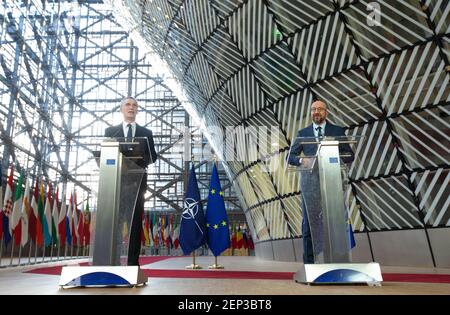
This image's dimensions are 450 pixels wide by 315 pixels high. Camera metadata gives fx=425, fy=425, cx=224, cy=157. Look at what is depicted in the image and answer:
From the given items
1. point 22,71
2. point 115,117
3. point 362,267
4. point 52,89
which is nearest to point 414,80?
point 362,267

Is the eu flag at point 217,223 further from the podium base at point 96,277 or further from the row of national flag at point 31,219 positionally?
the podium base at point 96,277

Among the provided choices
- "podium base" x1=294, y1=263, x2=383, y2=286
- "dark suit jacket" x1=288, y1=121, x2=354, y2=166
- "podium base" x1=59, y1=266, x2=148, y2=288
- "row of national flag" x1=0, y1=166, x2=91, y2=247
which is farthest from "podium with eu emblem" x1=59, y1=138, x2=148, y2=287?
"row of national flag" x1=0, y1=166, x2=91, y2=247

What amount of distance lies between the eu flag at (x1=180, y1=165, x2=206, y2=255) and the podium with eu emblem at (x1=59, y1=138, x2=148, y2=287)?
22.2ft

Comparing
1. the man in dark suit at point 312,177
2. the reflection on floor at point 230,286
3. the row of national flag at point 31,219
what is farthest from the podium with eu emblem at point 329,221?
the row of national flag at point 31,219

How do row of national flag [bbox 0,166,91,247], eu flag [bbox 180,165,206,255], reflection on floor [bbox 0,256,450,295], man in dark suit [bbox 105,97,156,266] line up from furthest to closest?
row of national flag [bbox 0,166,91,247] < eu flag [bbox 180,165,206,255] < man in dark suit [bbox 105,97,156,266] < reflection on floor [bbox 0,256,450,295]

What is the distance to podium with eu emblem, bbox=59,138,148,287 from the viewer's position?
4020mm

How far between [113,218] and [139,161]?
758 mm

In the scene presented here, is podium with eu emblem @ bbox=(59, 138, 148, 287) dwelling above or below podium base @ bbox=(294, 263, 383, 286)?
above

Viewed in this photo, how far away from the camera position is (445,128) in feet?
32.8

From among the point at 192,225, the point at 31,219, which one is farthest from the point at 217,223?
the point at 31,219

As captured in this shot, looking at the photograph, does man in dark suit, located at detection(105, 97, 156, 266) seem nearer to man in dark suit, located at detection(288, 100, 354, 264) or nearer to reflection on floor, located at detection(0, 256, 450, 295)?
reflection on floor, located at detection(0, 256, 450, 295)

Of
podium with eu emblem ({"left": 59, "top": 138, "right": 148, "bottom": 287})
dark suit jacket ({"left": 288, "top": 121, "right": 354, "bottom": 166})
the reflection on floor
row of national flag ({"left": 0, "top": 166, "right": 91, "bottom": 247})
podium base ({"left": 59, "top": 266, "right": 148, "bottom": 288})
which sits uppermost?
row of national flag ({"left": 0, "top": 166, "right": 91, "bottom": 247})

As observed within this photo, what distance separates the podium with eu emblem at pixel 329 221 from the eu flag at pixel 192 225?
696 centimetres
